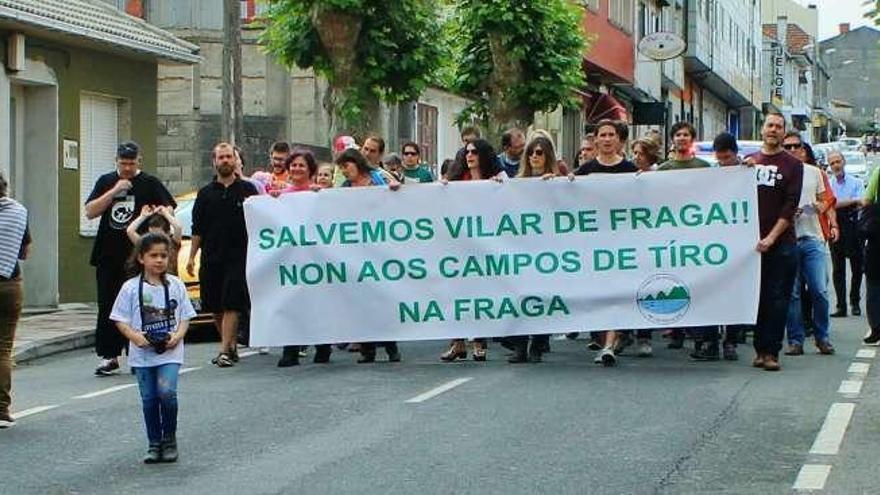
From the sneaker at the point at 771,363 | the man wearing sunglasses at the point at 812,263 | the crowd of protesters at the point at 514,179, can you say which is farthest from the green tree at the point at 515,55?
the sneaker at the point at 771,363

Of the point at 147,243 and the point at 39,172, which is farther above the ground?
the point at 39,172

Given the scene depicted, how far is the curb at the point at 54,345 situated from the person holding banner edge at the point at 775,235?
6.86 meters

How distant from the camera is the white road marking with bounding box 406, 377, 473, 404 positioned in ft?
38.9

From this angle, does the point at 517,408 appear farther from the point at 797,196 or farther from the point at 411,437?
the point at 797,196

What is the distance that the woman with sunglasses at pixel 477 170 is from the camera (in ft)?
48.2

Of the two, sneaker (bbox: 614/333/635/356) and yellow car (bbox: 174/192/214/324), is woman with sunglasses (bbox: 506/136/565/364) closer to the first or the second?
sneaker (bbox: 614/333/635/356)

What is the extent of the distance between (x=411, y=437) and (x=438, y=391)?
2.12 meters

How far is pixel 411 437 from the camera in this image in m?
10.2

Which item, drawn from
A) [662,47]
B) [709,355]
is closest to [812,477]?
[709,355]

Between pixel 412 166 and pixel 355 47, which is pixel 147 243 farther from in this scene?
pixel 355 47

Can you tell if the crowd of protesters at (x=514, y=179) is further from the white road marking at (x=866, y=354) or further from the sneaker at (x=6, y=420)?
the sneaker at (x=6, y=420)

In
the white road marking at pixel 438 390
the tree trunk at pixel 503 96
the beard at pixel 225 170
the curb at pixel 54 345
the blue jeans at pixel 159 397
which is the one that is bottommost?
the curb at pixel 54 345

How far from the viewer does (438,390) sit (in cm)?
1237

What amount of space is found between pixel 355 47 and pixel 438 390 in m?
12.1
